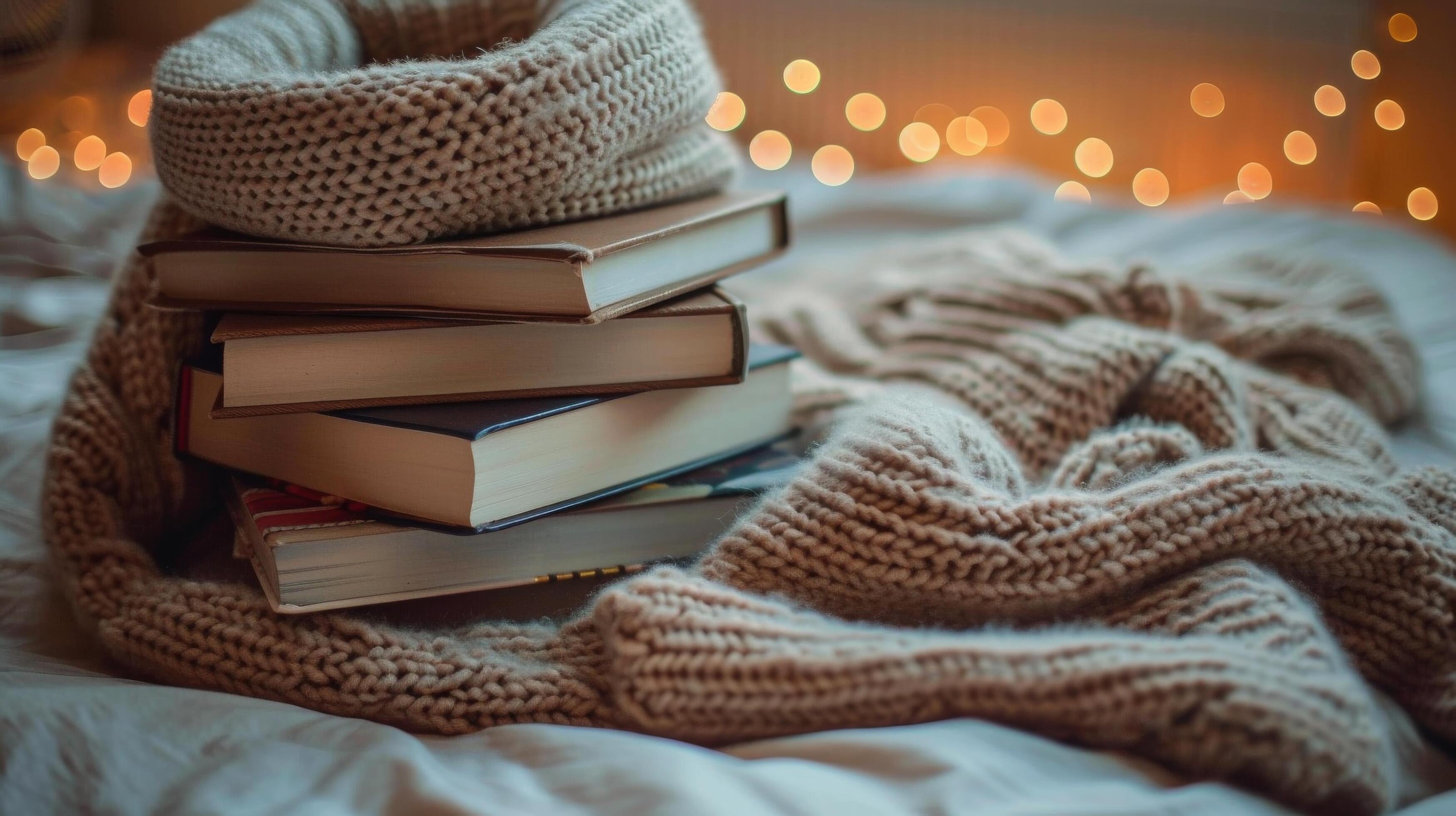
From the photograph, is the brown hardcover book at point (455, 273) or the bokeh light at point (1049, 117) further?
the bokeh light at point (1049, 117)

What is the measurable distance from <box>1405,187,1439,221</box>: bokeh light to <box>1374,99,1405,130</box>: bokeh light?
132 millimetres

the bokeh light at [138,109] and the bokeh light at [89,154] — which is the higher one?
the bokeh light at [138,109]

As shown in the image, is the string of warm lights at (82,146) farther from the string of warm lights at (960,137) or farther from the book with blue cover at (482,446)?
the book with blue cover at (482,446)

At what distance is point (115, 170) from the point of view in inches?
78.6

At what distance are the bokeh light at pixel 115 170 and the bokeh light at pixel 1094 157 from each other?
1895 millimetres

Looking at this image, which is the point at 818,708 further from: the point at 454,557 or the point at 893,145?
the point at 893,145

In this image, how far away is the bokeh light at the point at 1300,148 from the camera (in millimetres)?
1974

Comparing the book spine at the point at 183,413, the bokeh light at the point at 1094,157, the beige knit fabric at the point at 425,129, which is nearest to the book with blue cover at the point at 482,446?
the book spine at the point at 183,413

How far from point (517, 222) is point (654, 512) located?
7.4 inches

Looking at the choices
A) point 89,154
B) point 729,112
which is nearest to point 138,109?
point 89,154

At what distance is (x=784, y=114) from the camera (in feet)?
7.14

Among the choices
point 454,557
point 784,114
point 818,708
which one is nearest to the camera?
point 818,708

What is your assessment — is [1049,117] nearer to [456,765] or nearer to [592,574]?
[592,574]

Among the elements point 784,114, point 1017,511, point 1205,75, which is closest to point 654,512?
point 1017,511
